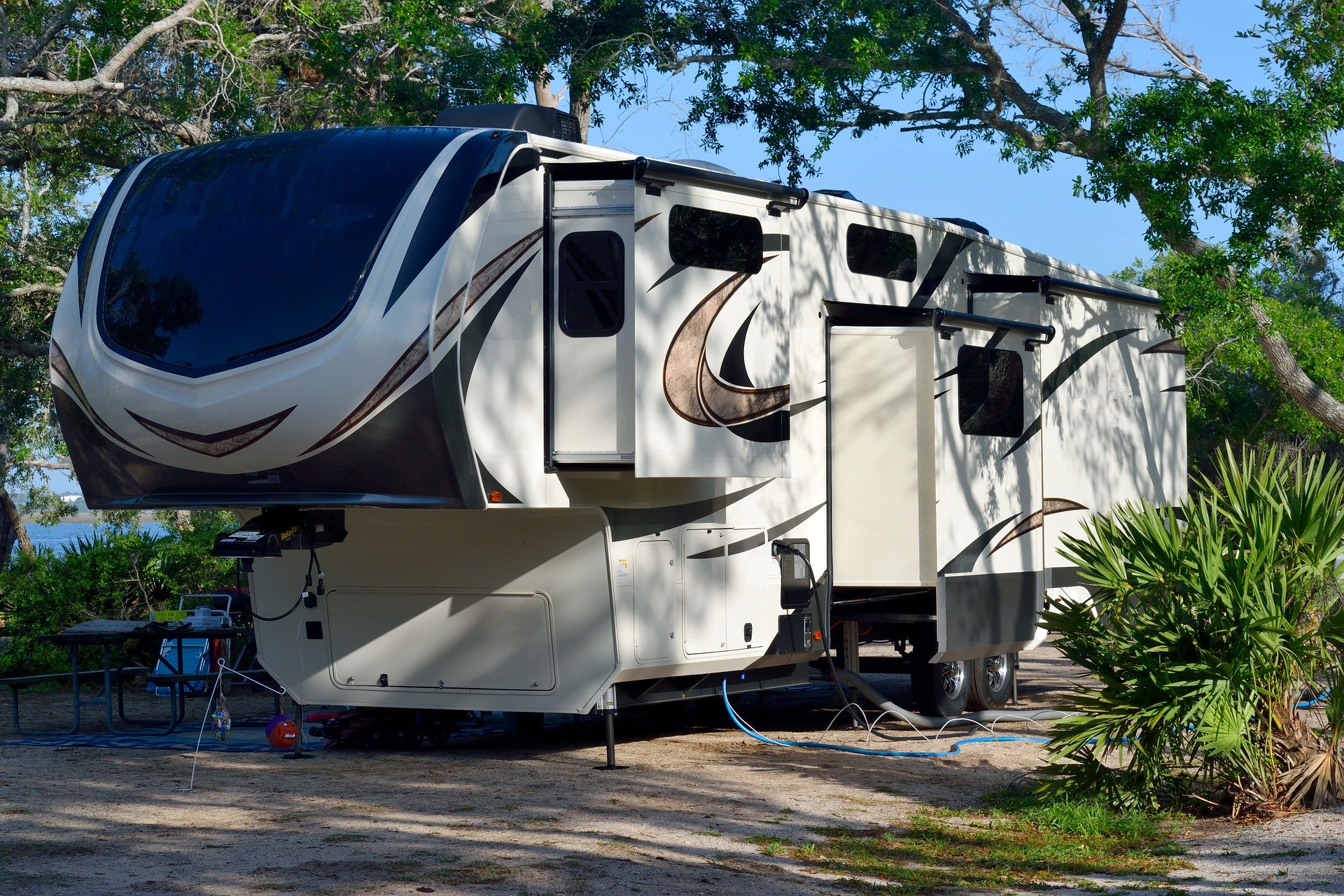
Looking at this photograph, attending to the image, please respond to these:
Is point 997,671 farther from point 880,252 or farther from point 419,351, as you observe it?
point 419,351

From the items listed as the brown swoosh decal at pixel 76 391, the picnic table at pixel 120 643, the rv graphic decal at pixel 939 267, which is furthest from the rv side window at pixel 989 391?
the brown swoosh decal at pixel 76 391

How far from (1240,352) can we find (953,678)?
15.7 ft

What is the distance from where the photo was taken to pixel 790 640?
10.4 m

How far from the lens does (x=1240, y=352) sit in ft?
47.5

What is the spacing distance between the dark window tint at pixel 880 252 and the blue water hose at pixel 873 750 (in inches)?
122

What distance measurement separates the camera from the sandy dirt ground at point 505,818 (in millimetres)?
6445

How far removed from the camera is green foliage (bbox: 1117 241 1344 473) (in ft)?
42.3

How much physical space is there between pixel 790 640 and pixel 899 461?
4.76 ft

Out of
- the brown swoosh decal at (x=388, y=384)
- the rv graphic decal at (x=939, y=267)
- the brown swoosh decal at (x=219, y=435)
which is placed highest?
the rv graphic decal at (x=939, y=267)

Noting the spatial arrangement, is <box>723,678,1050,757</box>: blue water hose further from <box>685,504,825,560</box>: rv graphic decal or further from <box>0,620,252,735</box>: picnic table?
Result: <box>0,620,252,735</box>: picnic table

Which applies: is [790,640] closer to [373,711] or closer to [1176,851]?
[373,711]

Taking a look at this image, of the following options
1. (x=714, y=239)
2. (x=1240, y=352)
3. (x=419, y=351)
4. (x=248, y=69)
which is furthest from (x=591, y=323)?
(x=248, y=69)

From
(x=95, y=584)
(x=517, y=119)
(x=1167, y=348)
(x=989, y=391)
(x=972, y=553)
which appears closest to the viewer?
(x=517, y=119)

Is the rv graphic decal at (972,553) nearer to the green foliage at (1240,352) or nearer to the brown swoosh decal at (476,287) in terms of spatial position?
the green foliage at (1240,352)
